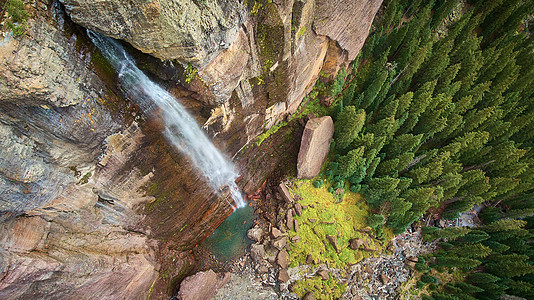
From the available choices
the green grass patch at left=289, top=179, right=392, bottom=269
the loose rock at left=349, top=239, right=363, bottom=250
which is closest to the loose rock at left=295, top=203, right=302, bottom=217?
the green grass patch at left=289, top=179, right=392, bottom=269

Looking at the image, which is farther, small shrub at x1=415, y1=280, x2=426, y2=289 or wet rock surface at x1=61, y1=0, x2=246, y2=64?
small shrub at x1=415, y1=280, x2=426, y2=289

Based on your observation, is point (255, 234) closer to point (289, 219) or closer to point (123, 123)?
point (289, 219)

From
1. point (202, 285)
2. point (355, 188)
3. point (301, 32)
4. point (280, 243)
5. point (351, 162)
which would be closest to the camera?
point (301, 32)

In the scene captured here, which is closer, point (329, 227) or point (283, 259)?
point (283, 259)

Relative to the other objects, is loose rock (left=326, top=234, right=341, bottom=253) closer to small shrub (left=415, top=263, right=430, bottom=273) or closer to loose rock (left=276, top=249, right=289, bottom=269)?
loose rock (left=276, top=249, right=289, bottom=269)

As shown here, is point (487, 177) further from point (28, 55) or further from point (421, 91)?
point (28, 55)

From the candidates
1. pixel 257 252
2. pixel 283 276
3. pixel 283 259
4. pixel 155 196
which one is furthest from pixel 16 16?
pixel 283 276
